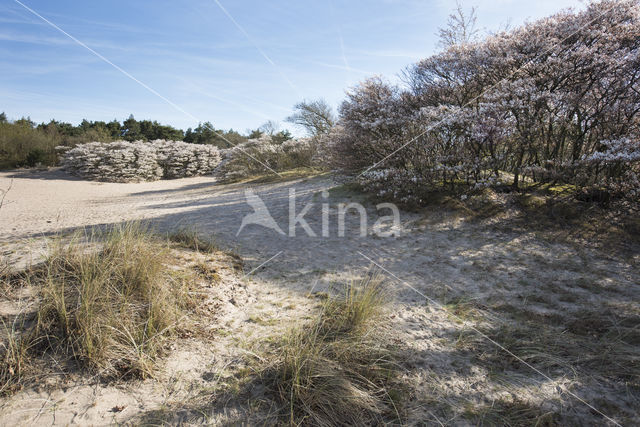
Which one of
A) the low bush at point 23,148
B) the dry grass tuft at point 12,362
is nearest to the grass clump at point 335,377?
the dry grass tuft at point 12,362

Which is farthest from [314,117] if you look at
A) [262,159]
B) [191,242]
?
[191,242]

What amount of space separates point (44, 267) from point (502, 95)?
26.5ft

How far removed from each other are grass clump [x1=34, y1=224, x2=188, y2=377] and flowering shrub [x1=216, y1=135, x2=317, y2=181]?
578 inches

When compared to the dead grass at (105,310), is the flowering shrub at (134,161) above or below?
above

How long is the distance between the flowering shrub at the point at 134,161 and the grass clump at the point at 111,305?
1865 cm

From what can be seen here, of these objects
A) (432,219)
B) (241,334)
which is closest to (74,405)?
(241,334)

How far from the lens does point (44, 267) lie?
322 cm

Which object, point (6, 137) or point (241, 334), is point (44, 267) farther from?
point (6, 137)

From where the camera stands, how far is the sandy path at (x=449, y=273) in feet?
7.88

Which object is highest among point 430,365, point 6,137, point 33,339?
point 6,137

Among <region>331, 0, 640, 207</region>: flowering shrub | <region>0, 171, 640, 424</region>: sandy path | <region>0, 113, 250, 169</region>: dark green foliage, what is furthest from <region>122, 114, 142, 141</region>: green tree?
<region>331, 0, 640, 207</region>: flowering shrub

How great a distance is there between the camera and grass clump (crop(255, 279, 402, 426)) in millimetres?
2100

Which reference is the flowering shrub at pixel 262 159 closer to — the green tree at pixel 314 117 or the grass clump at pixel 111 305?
the green tree at pixel 314 117

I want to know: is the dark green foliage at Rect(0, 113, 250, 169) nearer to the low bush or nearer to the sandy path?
the low bush
